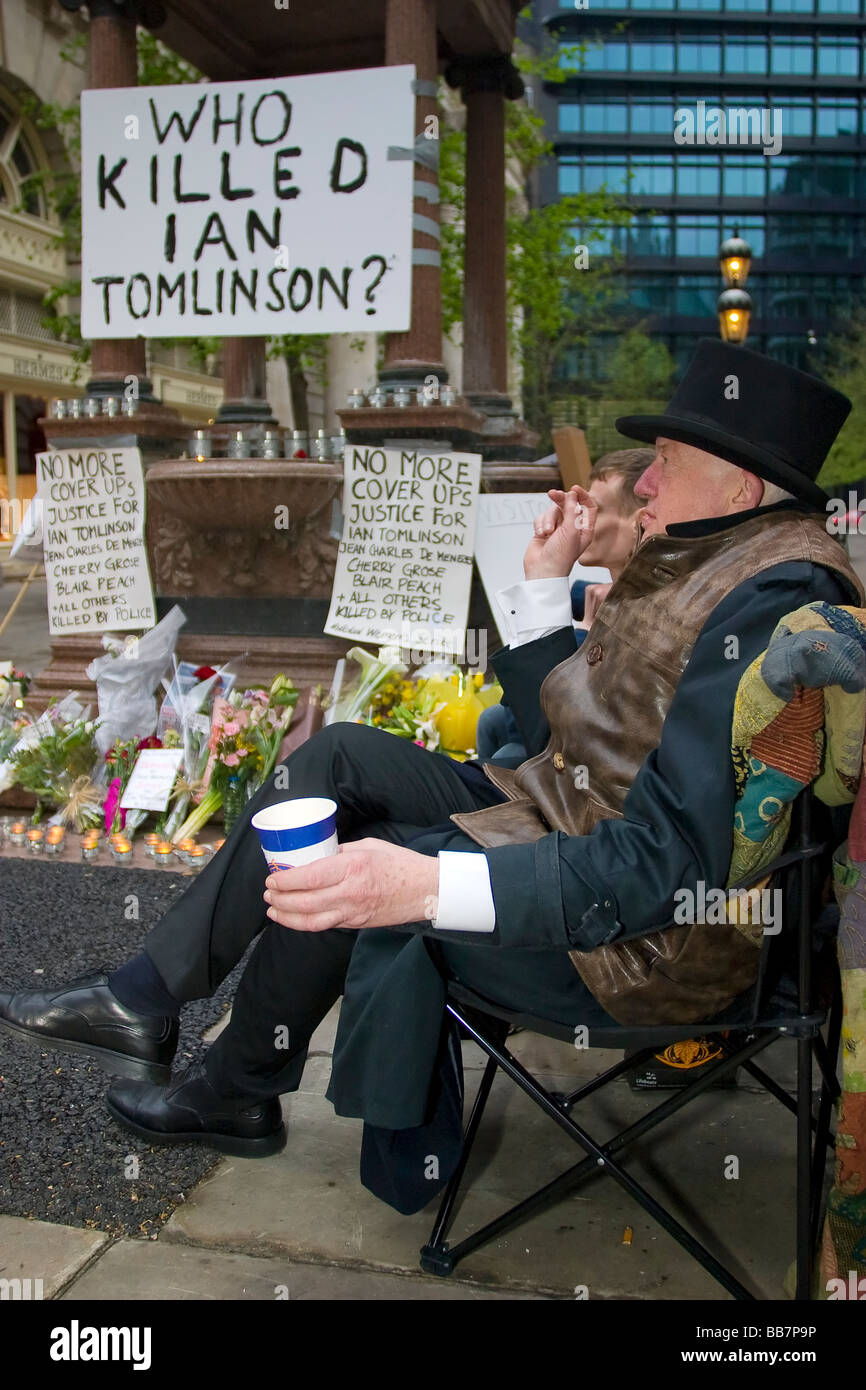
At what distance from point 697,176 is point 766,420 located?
3051 inches

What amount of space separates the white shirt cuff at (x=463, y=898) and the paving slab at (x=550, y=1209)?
0.82 meters

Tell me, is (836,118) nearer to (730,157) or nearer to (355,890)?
(730,157)

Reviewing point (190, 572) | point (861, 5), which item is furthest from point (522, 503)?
point (861, 5)

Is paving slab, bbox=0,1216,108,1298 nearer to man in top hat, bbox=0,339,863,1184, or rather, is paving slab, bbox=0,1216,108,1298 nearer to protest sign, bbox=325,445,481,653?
man in top hat, bbox=0,339,863,1184

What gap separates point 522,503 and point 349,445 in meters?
0.88

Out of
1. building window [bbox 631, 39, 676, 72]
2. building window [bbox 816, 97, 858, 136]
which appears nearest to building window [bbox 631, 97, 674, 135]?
building window [bbox 631, 39, 676, 72]

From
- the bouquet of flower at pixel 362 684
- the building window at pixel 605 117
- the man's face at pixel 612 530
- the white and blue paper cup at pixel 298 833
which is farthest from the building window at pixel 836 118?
the white and blue paper cup at pixel 298 833

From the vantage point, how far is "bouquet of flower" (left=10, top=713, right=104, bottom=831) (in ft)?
17.2

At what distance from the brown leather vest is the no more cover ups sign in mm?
3644

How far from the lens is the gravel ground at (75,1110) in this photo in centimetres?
247

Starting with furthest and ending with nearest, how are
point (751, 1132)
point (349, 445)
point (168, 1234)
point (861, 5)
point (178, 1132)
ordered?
1. point (861, 5)
2. point (349, 445)
3. point (751, 1132)
4. point (178, 1132)
5. point (168, 1234)

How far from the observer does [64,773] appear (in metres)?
5.32
